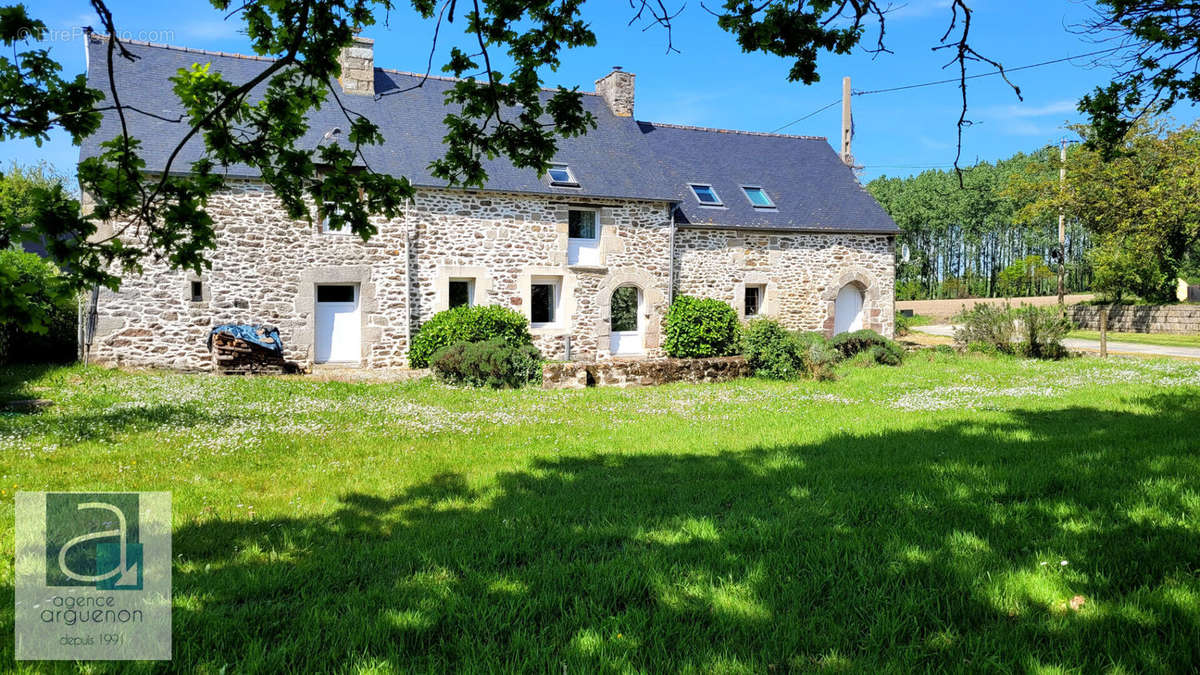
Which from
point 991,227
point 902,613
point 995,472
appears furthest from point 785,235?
point 991,227

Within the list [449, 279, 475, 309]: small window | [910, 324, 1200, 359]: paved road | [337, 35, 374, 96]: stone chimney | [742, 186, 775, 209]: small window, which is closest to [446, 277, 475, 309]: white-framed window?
[449, 279, 475, 309]: small window

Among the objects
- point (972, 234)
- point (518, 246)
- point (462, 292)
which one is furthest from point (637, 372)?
point (972, 234)

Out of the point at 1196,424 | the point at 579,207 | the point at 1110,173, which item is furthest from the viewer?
the point at 1110,173

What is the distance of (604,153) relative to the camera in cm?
1750

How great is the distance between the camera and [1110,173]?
80.7ft

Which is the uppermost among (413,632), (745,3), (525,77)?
(745,3)

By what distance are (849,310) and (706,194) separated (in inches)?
213

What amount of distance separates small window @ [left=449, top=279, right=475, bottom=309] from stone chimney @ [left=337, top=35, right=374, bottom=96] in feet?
17.0

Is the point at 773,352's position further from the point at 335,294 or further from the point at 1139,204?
the point at 1139,204

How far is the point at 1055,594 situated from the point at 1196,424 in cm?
583

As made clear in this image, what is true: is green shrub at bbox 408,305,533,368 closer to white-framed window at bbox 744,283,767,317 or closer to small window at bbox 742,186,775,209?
white-framed window at bbox 744,283,767,317

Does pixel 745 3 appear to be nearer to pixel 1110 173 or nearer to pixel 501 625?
pixel 501 625

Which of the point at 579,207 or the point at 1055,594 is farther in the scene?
the point at 579,207

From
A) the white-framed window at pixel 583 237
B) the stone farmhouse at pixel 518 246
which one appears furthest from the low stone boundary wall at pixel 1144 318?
the white-framed window at pixel 583 237
